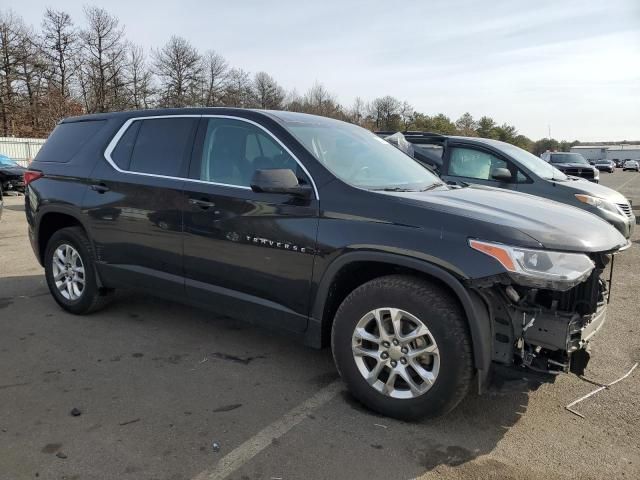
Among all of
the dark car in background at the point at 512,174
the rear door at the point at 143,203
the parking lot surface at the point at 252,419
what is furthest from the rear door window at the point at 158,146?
the dark car in background at the point at 512,174

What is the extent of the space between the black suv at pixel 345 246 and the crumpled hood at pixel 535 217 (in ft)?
0.05

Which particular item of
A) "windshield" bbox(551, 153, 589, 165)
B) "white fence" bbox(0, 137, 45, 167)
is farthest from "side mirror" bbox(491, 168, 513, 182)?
"white fence" bbox(0, 137, 45, 167)

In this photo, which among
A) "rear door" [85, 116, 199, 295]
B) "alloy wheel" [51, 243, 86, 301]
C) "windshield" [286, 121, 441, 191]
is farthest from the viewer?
"alloy wheel" [51, 243, 86, 301]

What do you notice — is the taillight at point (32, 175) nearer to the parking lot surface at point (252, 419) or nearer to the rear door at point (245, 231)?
the parking lot surface at point (252, 419)

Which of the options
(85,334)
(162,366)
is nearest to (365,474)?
(162,366)

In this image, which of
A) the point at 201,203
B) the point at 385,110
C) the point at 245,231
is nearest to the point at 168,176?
the point at 201,203

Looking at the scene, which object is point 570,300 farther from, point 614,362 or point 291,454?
point 291,454

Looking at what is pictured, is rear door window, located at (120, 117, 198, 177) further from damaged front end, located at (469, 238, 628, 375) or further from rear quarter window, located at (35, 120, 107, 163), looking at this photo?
damaged front end, located at (469, 238, 628, 375)

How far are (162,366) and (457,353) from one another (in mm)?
2167

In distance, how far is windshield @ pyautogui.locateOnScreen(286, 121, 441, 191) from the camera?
137 inches

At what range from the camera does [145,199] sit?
13.4 ft

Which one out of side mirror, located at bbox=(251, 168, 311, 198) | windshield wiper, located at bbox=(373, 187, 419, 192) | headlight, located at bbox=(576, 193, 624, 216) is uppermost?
side mirror, located at bbox=(251, 168, 311, 198)

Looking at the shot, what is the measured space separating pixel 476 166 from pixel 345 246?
501cm

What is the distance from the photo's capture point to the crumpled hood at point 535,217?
2780 millimetres
